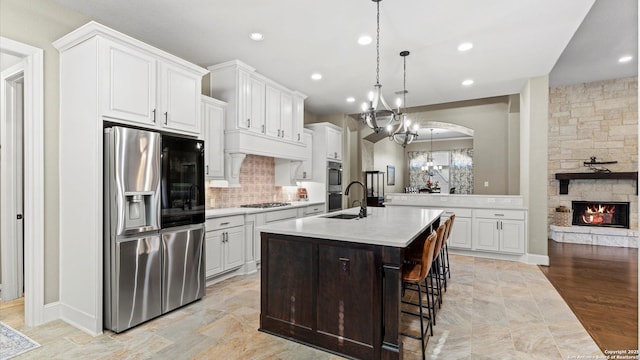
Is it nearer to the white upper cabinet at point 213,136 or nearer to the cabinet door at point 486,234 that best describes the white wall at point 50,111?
the white upper cabinet at point 213,136

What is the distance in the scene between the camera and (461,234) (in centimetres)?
516

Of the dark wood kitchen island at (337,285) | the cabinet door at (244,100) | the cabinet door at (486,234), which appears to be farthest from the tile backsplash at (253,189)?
the cabinet door at (486,234)

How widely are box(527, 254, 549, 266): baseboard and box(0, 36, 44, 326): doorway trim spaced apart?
593cm

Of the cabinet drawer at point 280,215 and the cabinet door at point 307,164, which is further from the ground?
the cabinet door at point 307,164

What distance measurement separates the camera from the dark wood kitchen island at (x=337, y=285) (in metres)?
2.03

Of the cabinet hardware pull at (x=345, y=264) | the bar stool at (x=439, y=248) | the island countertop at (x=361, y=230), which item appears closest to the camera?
the island countertop at (x=361, y=230)

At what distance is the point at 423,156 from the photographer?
42.0 feet

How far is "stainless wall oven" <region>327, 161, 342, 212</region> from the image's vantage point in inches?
243

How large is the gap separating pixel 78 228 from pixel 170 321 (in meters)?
1.10

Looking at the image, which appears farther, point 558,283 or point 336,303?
point 558,283

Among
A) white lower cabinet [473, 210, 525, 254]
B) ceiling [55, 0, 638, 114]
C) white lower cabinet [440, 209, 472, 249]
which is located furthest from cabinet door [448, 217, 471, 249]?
ceiling [55, 0, 638, 114]

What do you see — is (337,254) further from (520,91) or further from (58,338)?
(520,91)

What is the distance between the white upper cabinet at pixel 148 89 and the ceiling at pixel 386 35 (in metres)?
0.51

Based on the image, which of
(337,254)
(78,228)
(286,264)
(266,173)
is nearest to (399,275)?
(337,254)
